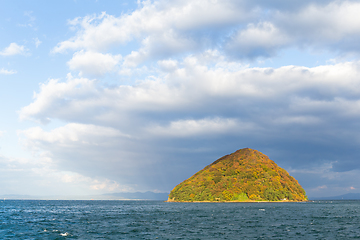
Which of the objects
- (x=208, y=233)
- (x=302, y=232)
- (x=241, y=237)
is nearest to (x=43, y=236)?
(x=208, y=233)

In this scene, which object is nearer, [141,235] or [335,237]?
[335,237]

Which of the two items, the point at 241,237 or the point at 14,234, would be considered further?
the point at 14,234

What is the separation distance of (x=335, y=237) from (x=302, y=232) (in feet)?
29.0

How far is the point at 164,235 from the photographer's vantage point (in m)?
65.8

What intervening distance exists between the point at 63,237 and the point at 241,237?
38396mm

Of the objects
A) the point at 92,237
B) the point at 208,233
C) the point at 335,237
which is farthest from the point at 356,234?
the point at 92,237

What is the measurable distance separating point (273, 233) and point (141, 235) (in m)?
30.5

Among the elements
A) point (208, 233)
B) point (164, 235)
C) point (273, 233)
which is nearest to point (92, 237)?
point (164, 235)

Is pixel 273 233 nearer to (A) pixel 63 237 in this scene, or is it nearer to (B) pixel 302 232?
(B) pixel 302 232

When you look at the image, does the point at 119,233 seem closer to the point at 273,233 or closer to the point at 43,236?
the point at 43,236

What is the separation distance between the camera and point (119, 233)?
226ft

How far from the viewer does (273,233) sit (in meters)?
67.6

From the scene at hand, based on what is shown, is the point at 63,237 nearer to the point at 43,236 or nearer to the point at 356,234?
the point at 43,236

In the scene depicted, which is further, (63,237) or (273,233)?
(273,233)
